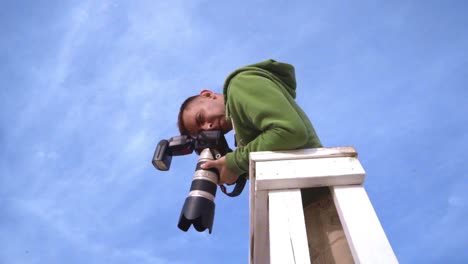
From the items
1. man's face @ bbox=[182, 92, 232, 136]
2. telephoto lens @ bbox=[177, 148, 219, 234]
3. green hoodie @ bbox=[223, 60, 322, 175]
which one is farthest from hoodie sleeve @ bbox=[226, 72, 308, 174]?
man's face @ bbox=[182, 92, 232, 136]

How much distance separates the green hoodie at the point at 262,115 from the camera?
108 centimetres

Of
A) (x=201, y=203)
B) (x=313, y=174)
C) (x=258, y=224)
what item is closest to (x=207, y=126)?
(x=201, y=203)

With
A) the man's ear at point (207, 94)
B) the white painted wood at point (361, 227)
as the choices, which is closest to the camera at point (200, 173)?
the man's ear at point (207, 94)

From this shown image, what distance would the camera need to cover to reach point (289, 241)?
2.60 ft

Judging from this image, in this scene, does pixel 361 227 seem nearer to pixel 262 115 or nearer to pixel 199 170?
pixel 262 115

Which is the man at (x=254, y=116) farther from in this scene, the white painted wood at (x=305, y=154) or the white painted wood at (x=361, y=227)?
the white painted wood at (x=361, y=227)

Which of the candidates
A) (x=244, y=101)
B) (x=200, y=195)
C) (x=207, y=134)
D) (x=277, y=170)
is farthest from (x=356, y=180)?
(x=207, y=134)

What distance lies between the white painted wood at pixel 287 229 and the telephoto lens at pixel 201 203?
475mm

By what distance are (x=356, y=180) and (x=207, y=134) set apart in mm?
921

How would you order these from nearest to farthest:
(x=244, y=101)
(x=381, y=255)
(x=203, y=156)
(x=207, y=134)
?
1. (x=381, y=255)
2. (x=244, y=101)
3. (x=203, y=156)
4. (x=207, y=134)

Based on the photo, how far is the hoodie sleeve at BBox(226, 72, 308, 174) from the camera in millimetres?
1073

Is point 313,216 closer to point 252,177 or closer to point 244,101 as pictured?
point 252,177

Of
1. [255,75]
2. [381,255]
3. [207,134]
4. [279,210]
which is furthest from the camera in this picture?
Answer: [207,134]

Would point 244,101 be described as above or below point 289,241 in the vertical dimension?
above
